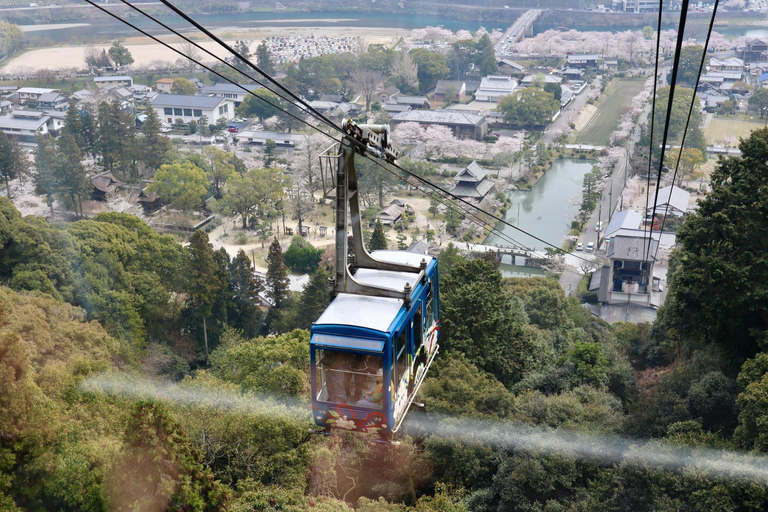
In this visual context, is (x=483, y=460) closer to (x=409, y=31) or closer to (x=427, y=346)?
(x=427, y=346)

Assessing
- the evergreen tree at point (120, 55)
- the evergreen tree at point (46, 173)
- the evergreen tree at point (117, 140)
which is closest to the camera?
the evergreen tree at point (46, 173)

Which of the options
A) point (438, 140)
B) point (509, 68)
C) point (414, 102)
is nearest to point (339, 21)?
point (509, 68)

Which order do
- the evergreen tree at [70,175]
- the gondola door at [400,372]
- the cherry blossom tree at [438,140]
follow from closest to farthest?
the gondola door at [400,372]
the evergreen tree at [70,175]
the cherry blossom tree at [438,140]

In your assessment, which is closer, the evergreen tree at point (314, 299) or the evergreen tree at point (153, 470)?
the evergreen tree at point (153, 470)

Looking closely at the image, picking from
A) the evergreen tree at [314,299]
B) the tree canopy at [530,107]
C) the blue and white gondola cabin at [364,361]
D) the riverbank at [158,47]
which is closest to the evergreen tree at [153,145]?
the evergreen tree at [314,299]

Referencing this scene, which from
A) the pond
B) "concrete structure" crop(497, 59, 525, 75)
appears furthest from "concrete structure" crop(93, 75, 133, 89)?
the pond

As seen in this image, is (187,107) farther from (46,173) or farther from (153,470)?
(153,470)

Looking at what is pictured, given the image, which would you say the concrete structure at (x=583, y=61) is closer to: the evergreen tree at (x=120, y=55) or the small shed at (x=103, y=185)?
the evergreen tree at (x=120, y=55)
